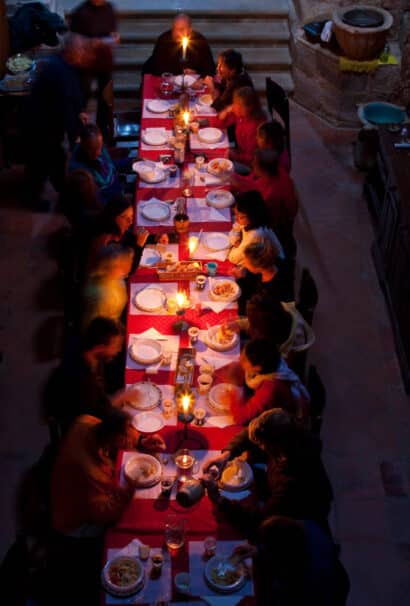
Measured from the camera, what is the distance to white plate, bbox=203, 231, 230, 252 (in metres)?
5.69

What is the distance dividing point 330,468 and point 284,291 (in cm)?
122

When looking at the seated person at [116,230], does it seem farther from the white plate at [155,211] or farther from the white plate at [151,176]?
A: the white plate at [151,176]

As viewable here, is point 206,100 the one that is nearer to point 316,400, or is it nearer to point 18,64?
point 18,64

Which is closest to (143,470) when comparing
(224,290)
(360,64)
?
(224,290)

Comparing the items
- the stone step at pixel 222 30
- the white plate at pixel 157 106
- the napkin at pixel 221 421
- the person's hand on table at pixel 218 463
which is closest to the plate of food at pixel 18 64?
the white plate at pixel 157 106

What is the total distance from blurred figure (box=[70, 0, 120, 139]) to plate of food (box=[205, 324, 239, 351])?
149 inches

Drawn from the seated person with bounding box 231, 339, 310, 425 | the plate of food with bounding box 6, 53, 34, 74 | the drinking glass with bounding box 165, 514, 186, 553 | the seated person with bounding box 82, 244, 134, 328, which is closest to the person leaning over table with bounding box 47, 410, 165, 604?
the drinking glass with bounding box 165, 514, 186, 553

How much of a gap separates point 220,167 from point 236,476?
318 cm

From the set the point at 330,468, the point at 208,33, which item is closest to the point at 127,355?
the point at 330,468

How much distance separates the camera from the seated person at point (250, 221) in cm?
544

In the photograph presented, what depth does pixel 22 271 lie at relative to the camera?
689cm

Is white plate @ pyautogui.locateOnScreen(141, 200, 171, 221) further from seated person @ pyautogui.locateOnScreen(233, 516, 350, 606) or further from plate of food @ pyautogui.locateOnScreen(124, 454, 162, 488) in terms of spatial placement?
seated person @ pyautogui.locateOnScreen(233, 516, 350, 606)

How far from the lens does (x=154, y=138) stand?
6984mm

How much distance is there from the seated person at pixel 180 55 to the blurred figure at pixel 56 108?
35.4 inches
